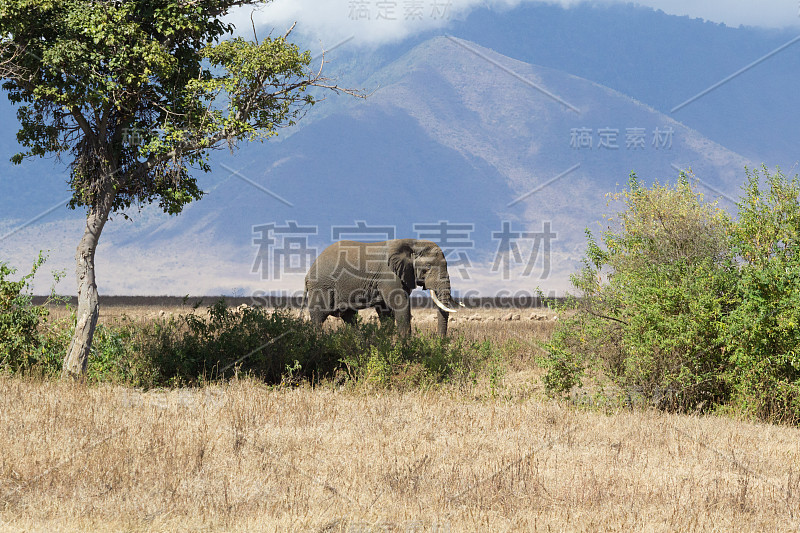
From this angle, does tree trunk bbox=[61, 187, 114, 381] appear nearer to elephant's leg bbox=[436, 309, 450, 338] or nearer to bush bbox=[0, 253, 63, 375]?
bush bbox=[0, 253, 63, 375]

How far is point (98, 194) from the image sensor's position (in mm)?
13328

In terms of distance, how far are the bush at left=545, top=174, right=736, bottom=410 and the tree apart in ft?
19.6

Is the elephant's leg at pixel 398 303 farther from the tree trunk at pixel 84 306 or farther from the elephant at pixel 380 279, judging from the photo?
the tree trunk at pixel 84 306

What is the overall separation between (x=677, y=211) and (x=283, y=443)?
8816 millimetres

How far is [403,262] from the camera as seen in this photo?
62.5 feet

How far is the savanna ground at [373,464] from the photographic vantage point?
21.9 feet

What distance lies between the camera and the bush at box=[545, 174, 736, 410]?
38.1ft

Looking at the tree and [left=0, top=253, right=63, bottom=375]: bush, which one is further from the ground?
the tree

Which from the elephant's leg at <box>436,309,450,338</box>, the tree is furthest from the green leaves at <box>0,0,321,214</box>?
the elephant's leg at <box>436,309,450,338</box>

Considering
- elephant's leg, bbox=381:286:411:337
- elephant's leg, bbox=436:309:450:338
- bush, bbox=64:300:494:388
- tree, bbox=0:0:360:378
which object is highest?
tree, bbox=0:0:360:378

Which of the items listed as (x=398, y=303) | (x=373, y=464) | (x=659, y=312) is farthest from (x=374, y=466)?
(x=398, y=303)

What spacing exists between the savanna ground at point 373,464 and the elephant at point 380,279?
648cm

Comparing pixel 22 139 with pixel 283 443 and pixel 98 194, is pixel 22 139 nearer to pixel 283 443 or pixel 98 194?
pixel 98 194

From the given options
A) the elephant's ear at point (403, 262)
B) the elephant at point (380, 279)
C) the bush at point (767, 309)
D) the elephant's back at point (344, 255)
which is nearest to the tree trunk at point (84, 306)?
the elephant at point (380, 279)
